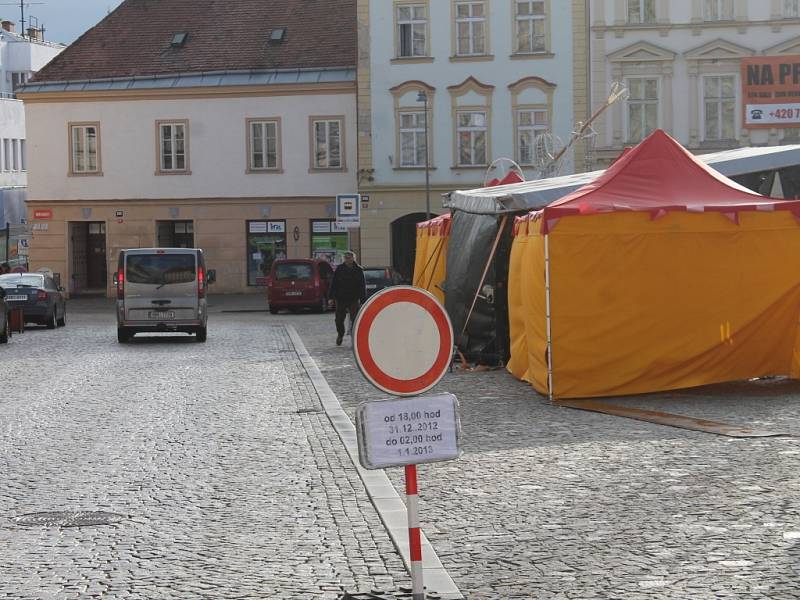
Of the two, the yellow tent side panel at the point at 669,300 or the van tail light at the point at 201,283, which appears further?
the van tail light at the point at 201,283

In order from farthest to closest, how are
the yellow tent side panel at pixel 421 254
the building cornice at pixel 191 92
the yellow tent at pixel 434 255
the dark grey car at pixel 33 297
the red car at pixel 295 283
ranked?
the building cornice at pixel 191 92 → the red car at pixel 295 283 → the dark grey car at pixel 33 297 → the yellow tent side panel at pixel 421 254 → the yellow tent at pixel 434 255

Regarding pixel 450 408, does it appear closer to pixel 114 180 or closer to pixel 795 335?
pixel 795 335

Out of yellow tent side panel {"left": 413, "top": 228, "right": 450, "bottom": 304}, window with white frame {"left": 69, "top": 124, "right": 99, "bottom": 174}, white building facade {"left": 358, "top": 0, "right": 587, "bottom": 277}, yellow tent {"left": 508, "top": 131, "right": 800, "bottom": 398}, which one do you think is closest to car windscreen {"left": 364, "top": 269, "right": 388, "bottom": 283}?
white building facade {"left": 358, "top": 0, "right": 587, "bottom": 277}

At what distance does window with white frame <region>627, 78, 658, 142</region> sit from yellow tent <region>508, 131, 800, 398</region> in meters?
35.1

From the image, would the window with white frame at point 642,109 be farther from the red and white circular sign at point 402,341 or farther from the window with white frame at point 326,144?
the red and white circular sign at point 402,341

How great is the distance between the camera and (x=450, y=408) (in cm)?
736

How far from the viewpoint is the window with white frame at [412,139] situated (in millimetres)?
55250

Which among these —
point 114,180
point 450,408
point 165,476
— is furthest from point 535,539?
point 114,180

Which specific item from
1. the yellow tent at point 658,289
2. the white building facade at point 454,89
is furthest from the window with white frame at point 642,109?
the yellow tent at point 658,289

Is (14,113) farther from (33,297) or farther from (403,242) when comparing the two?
(33,297)

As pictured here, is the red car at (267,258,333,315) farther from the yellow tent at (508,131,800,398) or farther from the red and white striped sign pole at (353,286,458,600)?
the red and white striped sign pole at (353,286,458,600)

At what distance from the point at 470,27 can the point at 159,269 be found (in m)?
25.8

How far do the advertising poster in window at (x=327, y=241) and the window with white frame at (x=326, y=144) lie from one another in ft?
6.85

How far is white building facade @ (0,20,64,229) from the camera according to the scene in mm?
79562
